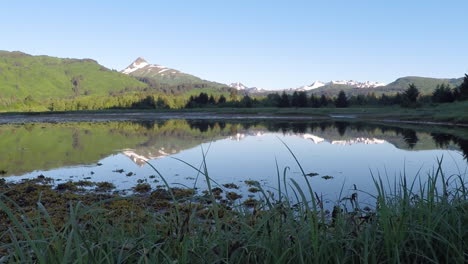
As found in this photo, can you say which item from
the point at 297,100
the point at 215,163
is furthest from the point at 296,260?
the point at 297,100

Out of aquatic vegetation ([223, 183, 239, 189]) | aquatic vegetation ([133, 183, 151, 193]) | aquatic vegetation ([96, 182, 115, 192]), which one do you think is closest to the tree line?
aquatic vegetation ([223, 183, 239, 189])

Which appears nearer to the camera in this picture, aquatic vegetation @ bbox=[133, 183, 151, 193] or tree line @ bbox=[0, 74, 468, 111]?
aquatic vegetation @ bbox=[133, 183, 151, 193]

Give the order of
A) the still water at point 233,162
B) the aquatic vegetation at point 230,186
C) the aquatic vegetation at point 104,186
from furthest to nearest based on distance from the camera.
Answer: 1. the still water at point 233,162
2. the aquatic vegetation at point 230,186
3. the aquatic vegetation at point 104,186

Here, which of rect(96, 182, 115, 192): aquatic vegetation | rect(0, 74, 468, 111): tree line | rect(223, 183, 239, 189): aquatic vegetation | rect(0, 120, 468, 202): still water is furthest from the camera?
rect(0, 74, 468, 111): tree line

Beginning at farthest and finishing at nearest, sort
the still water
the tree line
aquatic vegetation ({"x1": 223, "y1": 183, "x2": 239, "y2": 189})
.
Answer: the tree line, the still water, aquatic vegetation ({"x1": 223, "y1": 183, "x2": 239, "y2": 189})

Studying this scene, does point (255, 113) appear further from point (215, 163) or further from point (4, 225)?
point (4, 225)

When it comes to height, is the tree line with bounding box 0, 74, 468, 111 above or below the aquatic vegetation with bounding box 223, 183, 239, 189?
above

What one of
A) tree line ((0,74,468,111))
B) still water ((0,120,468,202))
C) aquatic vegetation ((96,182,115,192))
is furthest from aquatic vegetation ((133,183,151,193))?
tree line ((0,74,468,111))

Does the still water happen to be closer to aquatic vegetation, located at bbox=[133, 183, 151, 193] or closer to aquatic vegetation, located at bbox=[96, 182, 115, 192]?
aquatic vegetation, located at bbox=[133, 183, 151, 193]

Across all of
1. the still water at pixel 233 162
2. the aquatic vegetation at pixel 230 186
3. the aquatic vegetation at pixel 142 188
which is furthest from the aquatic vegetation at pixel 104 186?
the aquatic vegetation at pixel 230 186

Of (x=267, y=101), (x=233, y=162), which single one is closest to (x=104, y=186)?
(x=233, y=162)

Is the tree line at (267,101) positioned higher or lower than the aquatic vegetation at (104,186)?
higher

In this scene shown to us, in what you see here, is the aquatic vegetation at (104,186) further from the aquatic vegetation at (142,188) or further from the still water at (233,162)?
the aquatic vegetation at (142,188)

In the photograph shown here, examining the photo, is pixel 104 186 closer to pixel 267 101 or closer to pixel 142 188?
pixel 142 188
